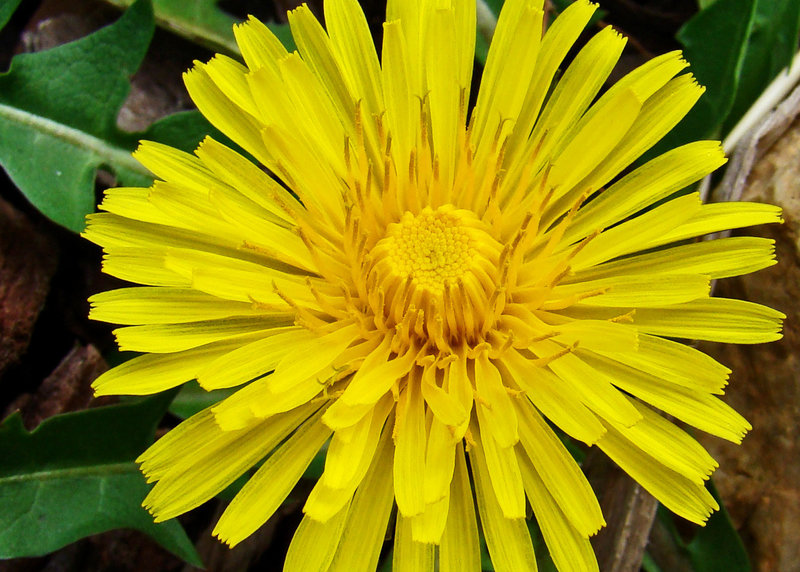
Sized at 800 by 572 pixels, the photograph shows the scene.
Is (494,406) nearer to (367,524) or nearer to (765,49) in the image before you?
(367,524)

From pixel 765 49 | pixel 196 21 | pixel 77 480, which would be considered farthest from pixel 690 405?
pixel 196 21

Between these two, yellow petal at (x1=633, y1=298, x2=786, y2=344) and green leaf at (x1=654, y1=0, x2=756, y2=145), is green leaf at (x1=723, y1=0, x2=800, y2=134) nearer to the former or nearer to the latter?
green leaf at (x1=654, y1=0, x2=756, y2=145)

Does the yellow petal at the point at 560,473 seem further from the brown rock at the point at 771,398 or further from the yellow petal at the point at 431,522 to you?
the brown rock at the point at 771,398

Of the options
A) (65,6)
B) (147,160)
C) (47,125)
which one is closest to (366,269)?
(147,160)

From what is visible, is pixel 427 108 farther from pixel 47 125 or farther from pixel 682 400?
pixel 47 125

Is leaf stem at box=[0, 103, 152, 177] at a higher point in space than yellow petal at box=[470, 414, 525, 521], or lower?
higher


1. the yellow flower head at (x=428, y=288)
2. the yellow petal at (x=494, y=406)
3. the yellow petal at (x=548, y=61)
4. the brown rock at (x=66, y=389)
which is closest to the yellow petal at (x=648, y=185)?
the yellow flower head at (x=428, y=288)

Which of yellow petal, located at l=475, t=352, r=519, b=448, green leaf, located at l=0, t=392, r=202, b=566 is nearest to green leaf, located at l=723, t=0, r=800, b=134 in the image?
yellow petal, located at l=475, t=352, r=519, b=448
